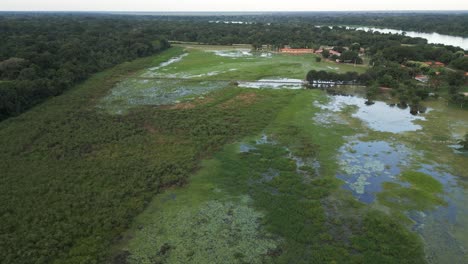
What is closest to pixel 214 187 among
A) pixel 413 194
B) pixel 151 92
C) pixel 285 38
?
pixel 413 194

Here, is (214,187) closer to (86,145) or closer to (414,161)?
(86,145)

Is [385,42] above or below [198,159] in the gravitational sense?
above

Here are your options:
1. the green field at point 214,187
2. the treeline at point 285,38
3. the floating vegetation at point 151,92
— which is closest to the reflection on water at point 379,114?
the green field at point 214,187

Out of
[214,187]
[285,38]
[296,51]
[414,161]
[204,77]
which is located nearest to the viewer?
[214,187]

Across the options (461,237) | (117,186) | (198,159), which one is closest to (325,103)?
(198,159)

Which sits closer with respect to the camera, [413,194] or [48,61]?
[413,194]

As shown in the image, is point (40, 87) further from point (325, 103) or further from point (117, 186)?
point (325, 103)
